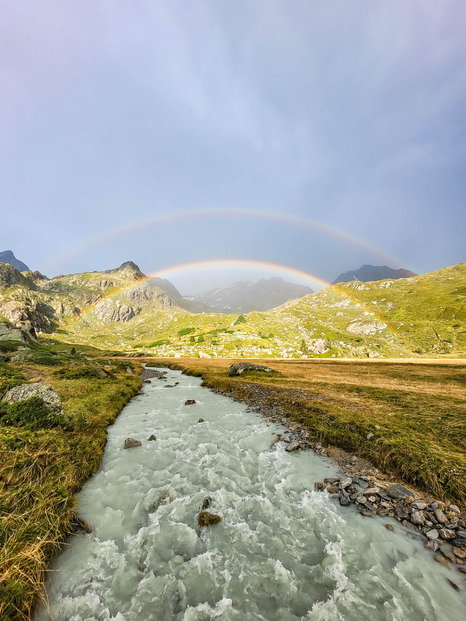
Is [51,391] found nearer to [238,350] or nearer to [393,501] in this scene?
[393,501]

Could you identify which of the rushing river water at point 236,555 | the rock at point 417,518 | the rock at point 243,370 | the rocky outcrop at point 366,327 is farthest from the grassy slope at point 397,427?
the rocky outcrop at point 366,327

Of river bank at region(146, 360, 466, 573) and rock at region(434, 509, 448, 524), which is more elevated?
rock at region(434, 509, 448, 524)

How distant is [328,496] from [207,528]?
6279 millimetres

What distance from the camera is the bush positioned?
14.9m

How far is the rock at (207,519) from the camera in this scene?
9.72 m

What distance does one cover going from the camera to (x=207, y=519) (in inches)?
385

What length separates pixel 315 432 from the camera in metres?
18.4

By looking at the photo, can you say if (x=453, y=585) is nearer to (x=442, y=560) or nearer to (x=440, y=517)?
(x=442, y=560)

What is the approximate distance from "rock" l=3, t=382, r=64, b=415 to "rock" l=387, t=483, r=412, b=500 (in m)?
22.2

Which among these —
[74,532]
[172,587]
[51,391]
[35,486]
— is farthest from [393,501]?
[51,391]

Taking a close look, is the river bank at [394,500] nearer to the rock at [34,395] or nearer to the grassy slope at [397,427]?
the grassy slope at [397,427]

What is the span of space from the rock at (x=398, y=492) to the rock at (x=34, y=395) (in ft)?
73.0

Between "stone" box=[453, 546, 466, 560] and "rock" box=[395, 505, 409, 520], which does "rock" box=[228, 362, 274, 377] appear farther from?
"stone" box=[453, 546, 466, 560]

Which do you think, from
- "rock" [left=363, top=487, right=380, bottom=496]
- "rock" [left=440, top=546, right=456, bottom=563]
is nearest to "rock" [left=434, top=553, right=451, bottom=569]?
"rock" [left=440, top=546, right=456, bottom=563]
